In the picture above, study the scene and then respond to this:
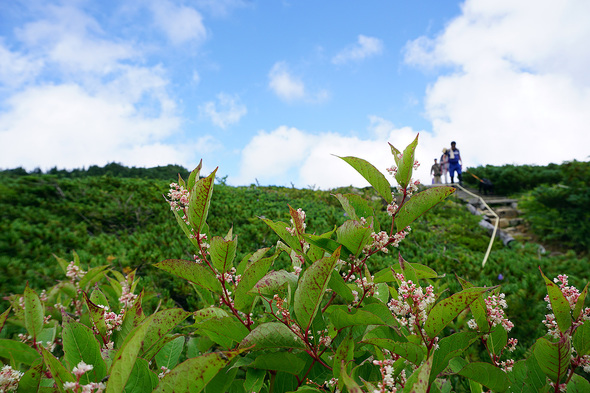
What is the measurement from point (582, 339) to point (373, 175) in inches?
34.0

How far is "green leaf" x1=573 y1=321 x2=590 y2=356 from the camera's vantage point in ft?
3.52

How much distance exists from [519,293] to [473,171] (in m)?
14.9

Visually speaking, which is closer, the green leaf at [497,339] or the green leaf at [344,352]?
the green leaf at [344,352]

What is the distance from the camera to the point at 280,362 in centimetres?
99

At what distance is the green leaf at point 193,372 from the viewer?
29.5 inches

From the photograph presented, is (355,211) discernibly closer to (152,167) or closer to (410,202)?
(410,202)

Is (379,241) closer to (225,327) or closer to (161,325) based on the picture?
(225,327)

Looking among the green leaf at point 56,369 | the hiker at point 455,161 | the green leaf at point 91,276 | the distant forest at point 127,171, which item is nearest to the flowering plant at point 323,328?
the green leaf at point 56,369

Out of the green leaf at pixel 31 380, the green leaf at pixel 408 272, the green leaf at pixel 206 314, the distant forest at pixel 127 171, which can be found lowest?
the green leaf at pixel 31 380

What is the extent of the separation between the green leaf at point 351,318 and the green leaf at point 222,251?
35cm

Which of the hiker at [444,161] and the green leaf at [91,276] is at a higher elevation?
the hiker at [444,161]

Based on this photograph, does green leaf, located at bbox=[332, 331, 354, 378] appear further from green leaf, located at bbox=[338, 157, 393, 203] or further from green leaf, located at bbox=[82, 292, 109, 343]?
green leaf, located at bbox=[82, 292, 109, 343]

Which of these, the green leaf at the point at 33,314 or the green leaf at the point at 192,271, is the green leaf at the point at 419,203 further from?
the green leaf at the point at 33,314

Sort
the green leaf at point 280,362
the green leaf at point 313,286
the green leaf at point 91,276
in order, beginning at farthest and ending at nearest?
the green leaf at point 91,276
the green leaf at point 280,362
the green leaf at point 313,286
